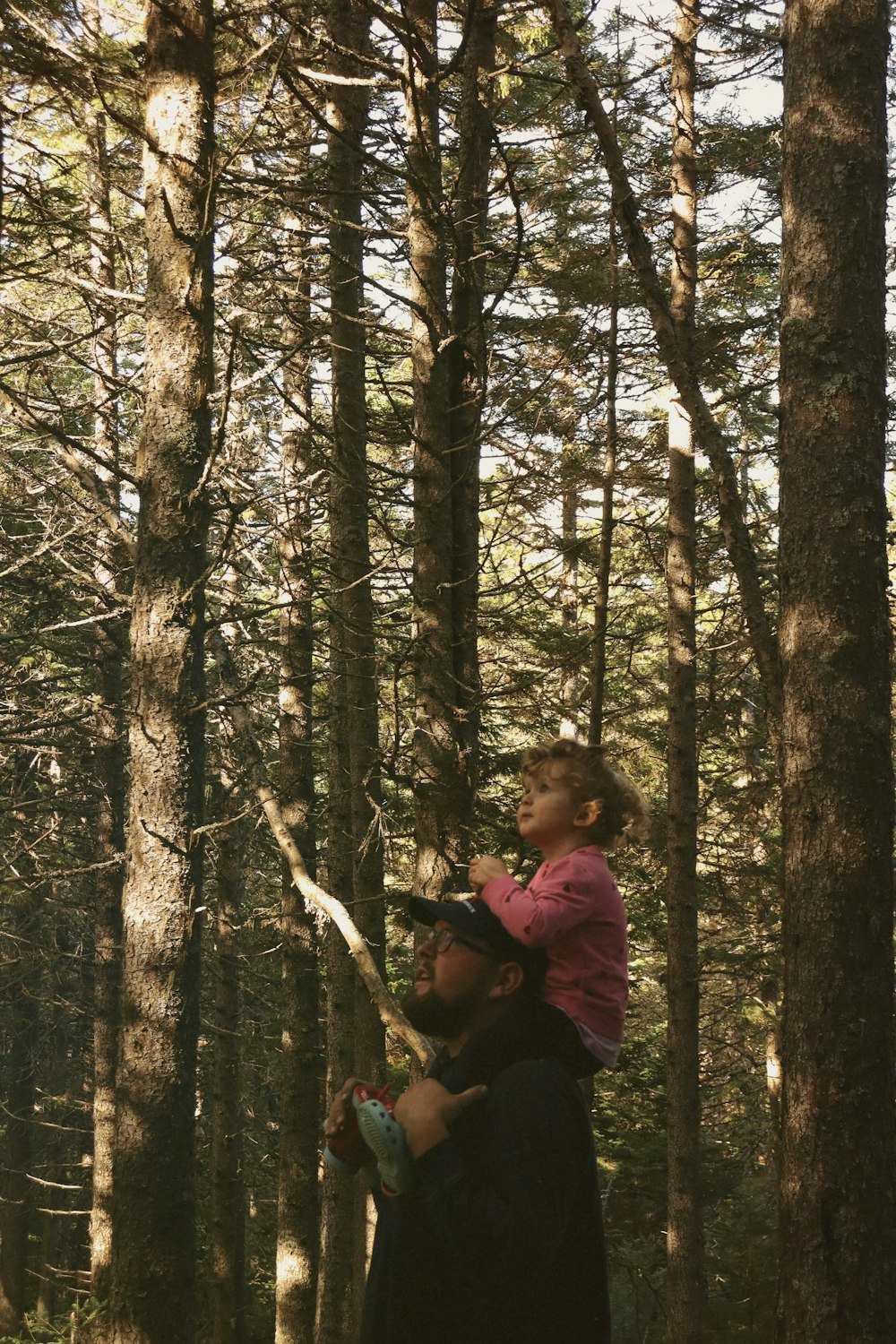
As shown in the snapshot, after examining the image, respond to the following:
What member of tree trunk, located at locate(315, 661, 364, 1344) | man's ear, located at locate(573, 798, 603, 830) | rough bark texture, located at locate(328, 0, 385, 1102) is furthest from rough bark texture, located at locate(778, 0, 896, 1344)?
tree trunk, located at locate(315, 661, 364, 1344)

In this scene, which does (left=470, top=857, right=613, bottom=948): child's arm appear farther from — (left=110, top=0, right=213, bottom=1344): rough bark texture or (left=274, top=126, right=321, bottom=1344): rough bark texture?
(left=274, top=126, right=321, bottom=1344): rough bark texture

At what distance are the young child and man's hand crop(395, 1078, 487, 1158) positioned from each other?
31 cm

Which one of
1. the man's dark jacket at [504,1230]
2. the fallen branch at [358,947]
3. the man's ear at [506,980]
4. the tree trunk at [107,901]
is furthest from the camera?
the tree trunk at [107,901]

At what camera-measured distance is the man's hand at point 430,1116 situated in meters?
2.13

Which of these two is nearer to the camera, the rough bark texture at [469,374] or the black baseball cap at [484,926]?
the black baseball cap at [484,926]

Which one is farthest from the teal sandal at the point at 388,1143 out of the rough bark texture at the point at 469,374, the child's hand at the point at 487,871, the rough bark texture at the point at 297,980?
the rough bark texture at the point at 297,980

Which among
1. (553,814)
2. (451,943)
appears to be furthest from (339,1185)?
(451,943)

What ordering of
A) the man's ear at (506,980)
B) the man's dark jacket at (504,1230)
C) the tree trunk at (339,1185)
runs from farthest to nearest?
the tree trunk at (339,1185) → the man's ear at (506,980) → the man's dark jacket at (504,1230)

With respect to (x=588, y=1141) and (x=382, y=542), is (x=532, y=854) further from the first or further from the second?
(x=382, y=542)

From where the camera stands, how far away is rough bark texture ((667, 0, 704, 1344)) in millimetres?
10672

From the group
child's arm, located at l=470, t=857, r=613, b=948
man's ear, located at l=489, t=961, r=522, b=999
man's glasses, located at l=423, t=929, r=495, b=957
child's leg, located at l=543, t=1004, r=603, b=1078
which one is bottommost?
child's leg, located at l=543, t=1004, r=603, b=1078

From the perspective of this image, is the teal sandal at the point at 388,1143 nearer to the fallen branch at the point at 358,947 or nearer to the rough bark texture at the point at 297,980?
the fallen branch at the point at 358,947

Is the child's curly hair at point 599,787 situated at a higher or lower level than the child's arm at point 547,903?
higher

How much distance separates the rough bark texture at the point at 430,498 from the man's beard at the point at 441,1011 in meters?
3.11
